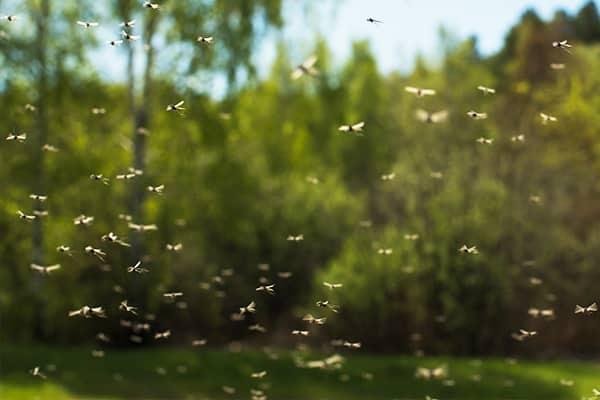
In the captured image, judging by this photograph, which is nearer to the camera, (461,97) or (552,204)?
(552,204)

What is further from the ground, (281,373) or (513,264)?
(513,264)

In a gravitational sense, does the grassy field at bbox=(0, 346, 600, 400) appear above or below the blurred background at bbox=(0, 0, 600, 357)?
below

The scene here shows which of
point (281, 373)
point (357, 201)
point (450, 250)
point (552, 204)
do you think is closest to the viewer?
point (281, 373)

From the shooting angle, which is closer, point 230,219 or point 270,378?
point 270,378

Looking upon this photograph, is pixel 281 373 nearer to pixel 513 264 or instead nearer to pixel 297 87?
pixel 513 264

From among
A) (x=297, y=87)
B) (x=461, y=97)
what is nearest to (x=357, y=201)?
(x=461, y=97)

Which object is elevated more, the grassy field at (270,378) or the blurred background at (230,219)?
the blurred background at (230,219)

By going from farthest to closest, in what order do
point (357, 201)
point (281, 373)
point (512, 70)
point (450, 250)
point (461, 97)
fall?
point (512, 70) < point (461, 97) < point (357, 201) < point (450, 250) < point (281, 373)

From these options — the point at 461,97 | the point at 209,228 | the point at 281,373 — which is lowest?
the point at 281,373
